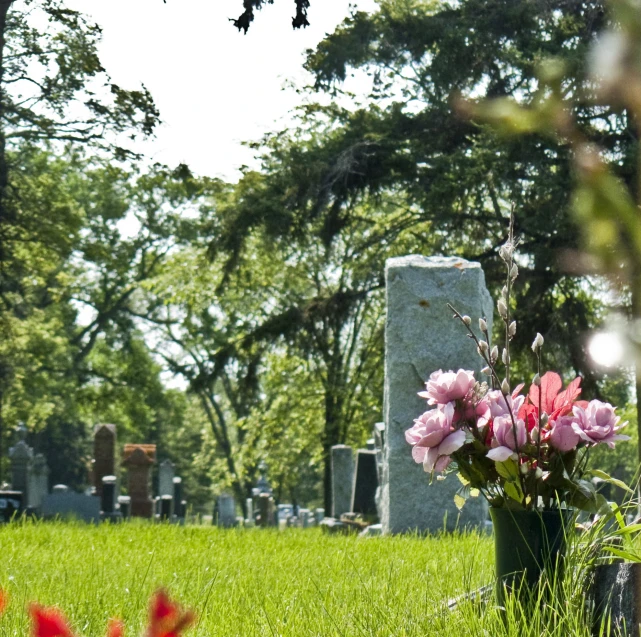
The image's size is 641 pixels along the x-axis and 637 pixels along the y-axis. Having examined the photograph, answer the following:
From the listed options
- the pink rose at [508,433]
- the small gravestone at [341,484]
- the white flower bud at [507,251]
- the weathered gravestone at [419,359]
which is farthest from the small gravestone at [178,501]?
the white flower bud at [507,251]

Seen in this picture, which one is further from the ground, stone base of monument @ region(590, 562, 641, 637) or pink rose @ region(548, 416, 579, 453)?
pink rose @ region(548, 416, 579, 453)

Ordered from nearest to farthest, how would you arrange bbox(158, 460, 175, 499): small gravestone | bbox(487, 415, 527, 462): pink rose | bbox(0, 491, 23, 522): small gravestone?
bbox(487, 415, 527, 462): pink rose < bbox(0, 491, 23, 522): small gravestone < bbox(158, 460, 175, 499): small gravestone

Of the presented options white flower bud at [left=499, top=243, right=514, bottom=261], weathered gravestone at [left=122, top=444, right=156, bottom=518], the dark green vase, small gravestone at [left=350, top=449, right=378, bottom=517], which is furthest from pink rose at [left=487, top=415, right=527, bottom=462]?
weathered gravestone at [left=122, top=444, right=156, bottom=518]

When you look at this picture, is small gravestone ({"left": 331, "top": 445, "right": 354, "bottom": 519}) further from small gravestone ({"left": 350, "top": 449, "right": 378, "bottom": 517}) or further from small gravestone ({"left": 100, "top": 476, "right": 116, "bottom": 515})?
small gravestone ({"left": 100, "top": 476, "right": 116, "bottom": 515})

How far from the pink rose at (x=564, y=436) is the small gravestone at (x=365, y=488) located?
37.4ft

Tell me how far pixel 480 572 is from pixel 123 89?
11188mm

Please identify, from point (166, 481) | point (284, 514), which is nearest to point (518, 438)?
point (166, 481)

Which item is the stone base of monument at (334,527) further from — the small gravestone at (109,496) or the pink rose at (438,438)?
the small gravestone at (109,496)

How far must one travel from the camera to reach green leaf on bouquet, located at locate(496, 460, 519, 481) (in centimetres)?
309

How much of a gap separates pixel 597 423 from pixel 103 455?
839 inches

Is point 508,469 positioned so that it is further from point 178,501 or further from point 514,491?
point 178,501

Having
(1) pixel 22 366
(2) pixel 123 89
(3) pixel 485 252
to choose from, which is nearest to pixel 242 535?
(2) pixel 123 89

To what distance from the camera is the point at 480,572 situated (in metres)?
4.42

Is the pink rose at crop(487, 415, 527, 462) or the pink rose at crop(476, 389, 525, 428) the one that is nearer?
the pink rose at crop(487, 415, 527, 462)
